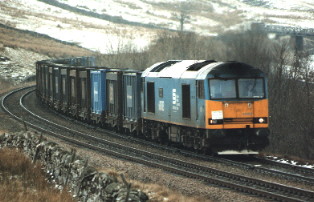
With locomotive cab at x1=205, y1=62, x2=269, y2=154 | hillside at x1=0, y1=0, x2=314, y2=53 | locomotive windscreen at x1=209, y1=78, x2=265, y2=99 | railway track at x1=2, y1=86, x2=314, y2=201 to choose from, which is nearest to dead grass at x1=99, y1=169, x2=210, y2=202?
railway track at x1=2, y1=86, x2=314, y2=201

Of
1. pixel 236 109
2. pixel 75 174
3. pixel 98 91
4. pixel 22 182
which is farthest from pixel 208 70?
pixel 98 91

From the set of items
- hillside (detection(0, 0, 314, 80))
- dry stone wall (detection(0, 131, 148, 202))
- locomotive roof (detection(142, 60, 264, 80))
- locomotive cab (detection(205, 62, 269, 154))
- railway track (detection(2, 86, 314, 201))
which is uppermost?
hillside (detection(0, 0, 314, 80))

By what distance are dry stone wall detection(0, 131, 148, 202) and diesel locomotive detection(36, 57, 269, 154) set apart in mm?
5057

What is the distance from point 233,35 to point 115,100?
54.9 ft

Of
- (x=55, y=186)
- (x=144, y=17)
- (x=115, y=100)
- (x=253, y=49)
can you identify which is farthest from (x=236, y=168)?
(x=144, y=17)

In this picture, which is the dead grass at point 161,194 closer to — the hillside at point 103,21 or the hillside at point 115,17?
the hillside at point 103,21

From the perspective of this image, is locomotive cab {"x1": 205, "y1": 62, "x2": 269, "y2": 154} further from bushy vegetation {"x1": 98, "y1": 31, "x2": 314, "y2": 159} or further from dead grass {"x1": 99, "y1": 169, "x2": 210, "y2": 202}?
bushy vegetation {"x1": 98, "y1": 31, "x2": 314, "y2": 159}

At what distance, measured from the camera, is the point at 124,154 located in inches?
826

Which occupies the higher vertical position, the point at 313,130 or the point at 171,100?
the point at 171,100

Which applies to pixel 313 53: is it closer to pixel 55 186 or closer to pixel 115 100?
pixel 115 100

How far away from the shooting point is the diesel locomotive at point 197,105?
1931 centimetres

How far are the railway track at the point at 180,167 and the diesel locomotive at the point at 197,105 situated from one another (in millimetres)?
1375

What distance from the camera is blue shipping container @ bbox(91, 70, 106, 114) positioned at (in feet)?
96.5

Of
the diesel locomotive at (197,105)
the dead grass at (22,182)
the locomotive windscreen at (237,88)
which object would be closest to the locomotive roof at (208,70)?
the diesel locomotive at (197,105)
